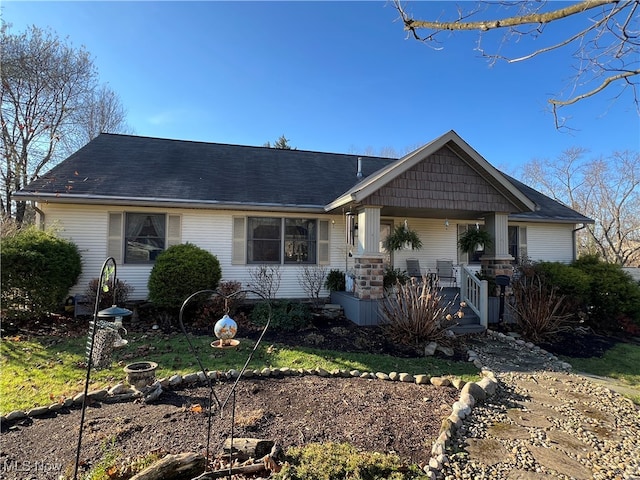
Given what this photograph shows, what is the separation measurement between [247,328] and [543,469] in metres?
5.68

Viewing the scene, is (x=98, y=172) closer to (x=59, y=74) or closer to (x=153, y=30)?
(x=153, y=30)

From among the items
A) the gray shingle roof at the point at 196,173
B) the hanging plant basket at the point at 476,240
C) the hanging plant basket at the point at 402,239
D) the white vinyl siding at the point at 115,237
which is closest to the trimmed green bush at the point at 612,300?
the hanging plant basket at the point at 476,240

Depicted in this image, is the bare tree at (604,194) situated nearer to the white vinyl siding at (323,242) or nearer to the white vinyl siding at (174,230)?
the white vinyl siding at (323,242)

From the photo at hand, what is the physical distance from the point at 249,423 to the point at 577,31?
6.41 meters

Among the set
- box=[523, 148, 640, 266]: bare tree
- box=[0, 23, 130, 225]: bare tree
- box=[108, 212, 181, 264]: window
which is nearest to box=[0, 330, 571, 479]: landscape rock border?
box=[108, 212, 181, 264]: window

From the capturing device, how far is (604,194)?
2252 cm

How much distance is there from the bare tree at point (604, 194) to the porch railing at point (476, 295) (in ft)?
53.0

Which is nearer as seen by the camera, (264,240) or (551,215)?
(264,240)

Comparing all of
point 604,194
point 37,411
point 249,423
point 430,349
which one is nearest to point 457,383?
point 430,349

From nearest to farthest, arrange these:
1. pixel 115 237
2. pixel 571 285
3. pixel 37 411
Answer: pixel 37 411
pixel 115 237
pixel 571 285

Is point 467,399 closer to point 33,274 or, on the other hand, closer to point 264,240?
point 264,240

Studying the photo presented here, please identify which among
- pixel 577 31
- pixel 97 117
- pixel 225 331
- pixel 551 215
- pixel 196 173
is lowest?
pixel 225 331

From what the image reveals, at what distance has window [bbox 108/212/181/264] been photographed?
8.24 meters

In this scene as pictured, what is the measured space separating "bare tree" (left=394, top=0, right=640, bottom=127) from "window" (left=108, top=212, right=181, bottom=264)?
7042 mm
